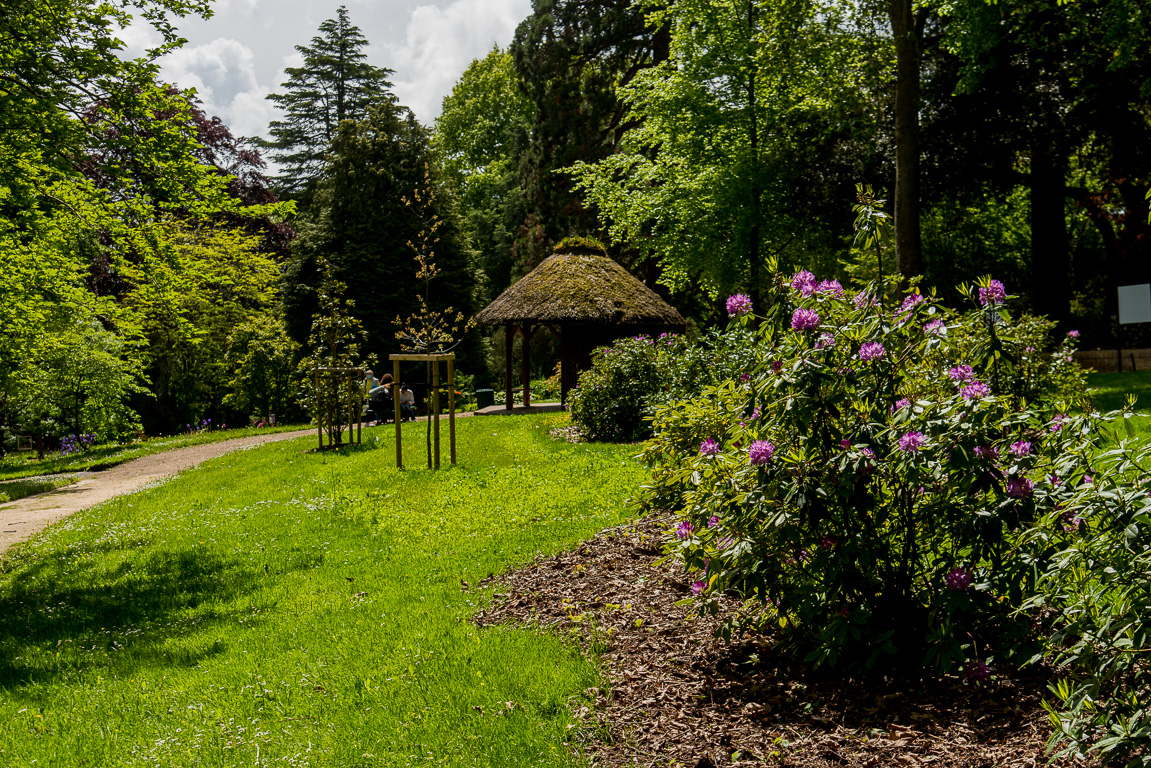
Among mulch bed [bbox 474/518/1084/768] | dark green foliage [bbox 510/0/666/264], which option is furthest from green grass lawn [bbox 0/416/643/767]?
dark green foliage [bbox 510/0/666/264]

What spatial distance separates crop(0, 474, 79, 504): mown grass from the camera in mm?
13078

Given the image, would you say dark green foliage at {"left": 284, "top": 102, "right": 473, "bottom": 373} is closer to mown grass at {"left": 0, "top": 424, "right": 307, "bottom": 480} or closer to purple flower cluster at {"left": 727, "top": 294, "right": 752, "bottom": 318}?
mown grass at {"left": 0, "top": 424, "right": 307, "bottom": 480}

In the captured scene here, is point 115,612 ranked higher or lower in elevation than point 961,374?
lower

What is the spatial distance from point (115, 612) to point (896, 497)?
19.4 ft

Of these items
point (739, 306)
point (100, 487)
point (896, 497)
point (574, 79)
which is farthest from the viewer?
point (574, 79)

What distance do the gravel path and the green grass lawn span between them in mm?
630

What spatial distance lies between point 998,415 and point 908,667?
3.90ft

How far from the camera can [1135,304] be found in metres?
14.6

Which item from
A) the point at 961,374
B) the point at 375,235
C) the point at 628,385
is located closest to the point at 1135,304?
the point at 628,385

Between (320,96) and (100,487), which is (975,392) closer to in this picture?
(100,487)

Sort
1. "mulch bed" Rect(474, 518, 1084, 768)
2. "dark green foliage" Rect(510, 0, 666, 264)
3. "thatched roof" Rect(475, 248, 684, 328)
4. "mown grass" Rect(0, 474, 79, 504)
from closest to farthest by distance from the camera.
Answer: "mulch bed" Rect(474, 518, 1084, 768) → "mown grass" Rect(0, 474, 79, 504) → "thatched roof" Rect(475, 248, 684, 328) → "dark green foliage" Rect(510, 0, 666, 264)

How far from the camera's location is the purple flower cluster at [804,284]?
12.8 ft

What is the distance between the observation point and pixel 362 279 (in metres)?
28.8

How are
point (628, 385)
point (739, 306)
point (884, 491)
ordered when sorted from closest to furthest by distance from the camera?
point (884, 491) → point (739, 306) → point (628, 385)
